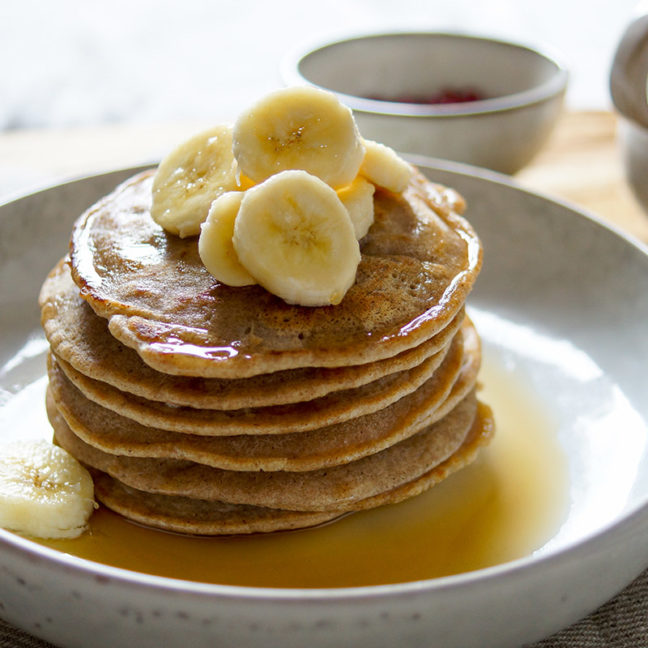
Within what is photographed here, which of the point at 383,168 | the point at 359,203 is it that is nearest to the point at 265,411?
the point at 359,203

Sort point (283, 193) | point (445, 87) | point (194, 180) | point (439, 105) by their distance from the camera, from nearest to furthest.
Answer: point (283, 193), point (194, 180), point (439, 105), point (445, 87)

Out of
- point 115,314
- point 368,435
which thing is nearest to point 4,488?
point 115,314

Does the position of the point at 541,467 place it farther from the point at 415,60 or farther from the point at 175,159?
the point at 415,60

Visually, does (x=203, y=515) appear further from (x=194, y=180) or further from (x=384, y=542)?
(x=194, y=180)

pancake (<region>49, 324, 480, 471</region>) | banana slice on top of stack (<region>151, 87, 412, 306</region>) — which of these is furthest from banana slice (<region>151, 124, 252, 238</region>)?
pancake (<region>49, 324, 480, 471</region>)

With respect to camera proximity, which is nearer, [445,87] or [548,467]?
[548,467]

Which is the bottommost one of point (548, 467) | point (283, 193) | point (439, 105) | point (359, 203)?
point (548, 467)
